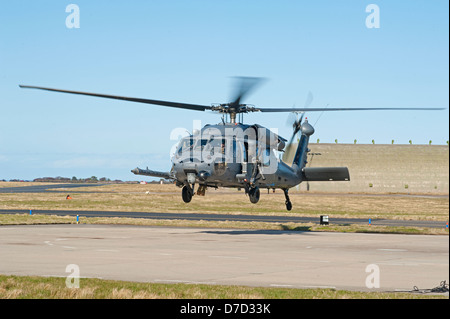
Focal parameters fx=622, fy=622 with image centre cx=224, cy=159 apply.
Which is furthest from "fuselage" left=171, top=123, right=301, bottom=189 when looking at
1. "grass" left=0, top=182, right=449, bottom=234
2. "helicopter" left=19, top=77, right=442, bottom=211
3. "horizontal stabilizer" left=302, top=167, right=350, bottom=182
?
"grass" left=0, top=182, right=449, bottom=234

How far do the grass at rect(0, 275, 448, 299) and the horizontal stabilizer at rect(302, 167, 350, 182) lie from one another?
2248 centimetres

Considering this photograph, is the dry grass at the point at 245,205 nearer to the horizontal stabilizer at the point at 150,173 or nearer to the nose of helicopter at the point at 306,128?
the nose of helicopter at the point at 306,128

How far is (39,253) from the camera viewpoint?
22.0 meters

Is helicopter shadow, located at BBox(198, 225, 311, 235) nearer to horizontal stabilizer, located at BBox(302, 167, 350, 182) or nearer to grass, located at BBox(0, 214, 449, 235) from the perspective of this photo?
grass, located at BBox(0, 214, 449, 235)

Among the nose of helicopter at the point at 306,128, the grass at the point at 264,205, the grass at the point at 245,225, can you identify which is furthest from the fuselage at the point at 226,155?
the grass at the point at 264,205

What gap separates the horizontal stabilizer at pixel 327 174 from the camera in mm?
36094

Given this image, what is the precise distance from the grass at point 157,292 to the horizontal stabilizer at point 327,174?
22478 mm

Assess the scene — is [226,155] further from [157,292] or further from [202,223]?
[157,292]

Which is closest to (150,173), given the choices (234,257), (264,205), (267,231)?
(267,231)

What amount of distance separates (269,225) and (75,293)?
26433 mm

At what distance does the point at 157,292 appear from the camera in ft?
44.3

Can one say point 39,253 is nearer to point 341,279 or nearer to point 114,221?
point 341,279
